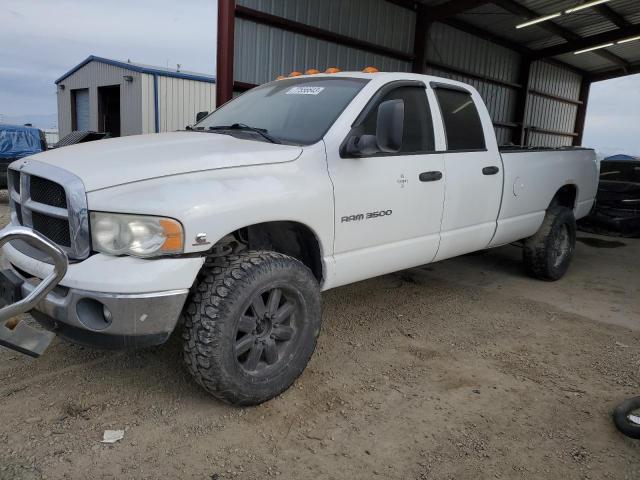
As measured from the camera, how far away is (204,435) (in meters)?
2.68

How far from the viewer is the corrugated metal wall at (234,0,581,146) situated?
9.48 metres

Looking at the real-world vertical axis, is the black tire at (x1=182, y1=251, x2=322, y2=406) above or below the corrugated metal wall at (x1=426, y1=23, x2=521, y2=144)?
below

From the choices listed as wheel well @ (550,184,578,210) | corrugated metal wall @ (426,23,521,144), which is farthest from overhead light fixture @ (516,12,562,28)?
wheel well @ (550,184,578,210)

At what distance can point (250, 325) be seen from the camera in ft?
9.33

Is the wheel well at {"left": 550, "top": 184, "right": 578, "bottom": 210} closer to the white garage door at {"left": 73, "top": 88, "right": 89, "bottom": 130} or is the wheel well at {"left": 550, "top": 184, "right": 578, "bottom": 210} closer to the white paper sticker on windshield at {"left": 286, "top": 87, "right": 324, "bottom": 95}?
the white paper sticker on windshield at {"left": 286, "top": 87, "right": 324, "bottom": 95}

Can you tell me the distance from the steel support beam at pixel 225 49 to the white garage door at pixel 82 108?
16.6m

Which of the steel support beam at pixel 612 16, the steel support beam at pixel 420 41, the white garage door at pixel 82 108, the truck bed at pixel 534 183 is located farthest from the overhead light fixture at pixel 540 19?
the white garage door at pixel 82 108

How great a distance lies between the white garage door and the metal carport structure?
630 inches

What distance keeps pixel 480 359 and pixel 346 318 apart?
1.18 meters

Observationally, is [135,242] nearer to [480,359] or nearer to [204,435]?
[204,435]

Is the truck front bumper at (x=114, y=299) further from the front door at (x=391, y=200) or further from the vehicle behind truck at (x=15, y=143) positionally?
the vehicle behind truck at (x=15, y=143)

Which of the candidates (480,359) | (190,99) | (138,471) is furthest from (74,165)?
(190,99)

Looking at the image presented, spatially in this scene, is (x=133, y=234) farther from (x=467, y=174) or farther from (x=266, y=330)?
(x=467, y=174)

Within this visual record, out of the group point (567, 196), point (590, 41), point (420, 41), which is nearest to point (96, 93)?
point (420, 41)
